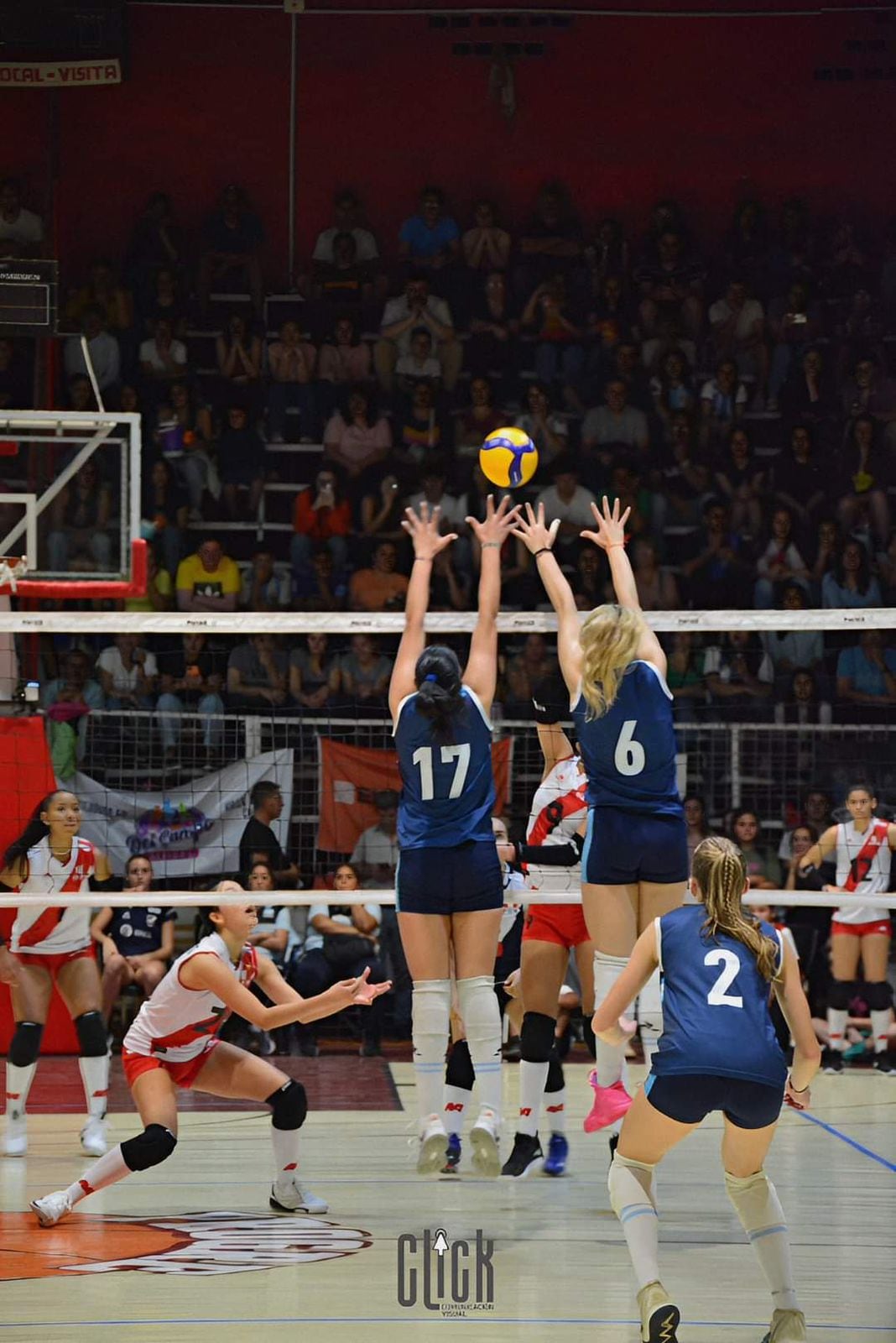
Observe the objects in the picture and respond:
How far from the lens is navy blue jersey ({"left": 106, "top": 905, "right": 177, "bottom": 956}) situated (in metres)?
12.5

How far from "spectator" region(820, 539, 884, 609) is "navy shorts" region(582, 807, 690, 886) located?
8.25 meters

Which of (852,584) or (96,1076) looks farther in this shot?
(852,584)

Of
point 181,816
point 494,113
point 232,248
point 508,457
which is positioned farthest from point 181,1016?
point 494,113

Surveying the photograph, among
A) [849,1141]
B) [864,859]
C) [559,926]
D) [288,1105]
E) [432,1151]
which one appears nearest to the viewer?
[432,1151]

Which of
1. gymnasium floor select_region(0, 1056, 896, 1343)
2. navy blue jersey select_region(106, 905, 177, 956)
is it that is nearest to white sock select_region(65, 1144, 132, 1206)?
gymnasium floor select_region(0, 1056, 896, 1343)

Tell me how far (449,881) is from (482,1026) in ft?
2.00

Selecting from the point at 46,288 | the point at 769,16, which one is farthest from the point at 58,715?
the point at 769,16

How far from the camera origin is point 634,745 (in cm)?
678

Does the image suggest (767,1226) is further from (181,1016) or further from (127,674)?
(127,674)

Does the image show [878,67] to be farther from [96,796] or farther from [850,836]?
[96,796]

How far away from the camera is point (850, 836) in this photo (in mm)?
12305

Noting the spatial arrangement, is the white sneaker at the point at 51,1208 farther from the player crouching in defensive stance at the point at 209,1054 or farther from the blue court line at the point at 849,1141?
the blue court line at the point at 849,1141

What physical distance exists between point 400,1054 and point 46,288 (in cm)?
605

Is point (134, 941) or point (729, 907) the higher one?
point (729, 907)
